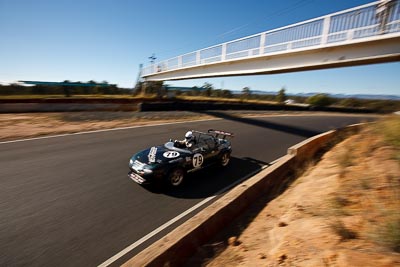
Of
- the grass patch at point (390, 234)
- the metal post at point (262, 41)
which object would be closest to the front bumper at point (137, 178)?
the grass patch at point (390, 234)

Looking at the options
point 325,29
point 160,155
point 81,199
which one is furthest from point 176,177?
point 325,29

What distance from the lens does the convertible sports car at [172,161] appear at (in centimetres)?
625

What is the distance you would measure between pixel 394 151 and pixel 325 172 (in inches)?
62.3

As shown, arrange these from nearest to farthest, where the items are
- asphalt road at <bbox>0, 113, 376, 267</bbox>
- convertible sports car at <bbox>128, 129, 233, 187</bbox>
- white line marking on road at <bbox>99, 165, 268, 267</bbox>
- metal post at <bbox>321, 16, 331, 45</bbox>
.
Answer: white line marking on road at <bbox>99, 165, 268, 267</bbox> < asphalt road at <bbox>0, 113, 376, 267</bbox> < convertible sports car at <bbox>128, 129, 233, 187</bbox> < metal post at <bbox>321, 16, 331, 45</bbox>

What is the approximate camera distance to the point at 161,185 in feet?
21.0

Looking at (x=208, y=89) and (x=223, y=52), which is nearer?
(x=223, y=52)

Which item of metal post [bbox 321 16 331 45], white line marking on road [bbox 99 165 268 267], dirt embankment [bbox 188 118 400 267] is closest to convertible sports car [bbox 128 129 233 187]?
white line marking on road [bbox 99 165 268 267]

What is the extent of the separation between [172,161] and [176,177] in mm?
519

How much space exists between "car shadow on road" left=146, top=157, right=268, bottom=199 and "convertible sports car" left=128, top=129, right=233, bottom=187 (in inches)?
12.7

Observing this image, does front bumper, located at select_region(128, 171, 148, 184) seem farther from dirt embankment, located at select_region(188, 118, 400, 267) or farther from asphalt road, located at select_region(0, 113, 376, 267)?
dirt embankment, located at select_region(188, 118, 400, 267)

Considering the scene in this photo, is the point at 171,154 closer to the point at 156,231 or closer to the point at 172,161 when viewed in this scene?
the point at 172,161

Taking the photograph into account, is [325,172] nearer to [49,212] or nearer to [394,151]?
[394,151]

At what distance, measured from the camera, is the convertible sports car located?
6250 millimetres

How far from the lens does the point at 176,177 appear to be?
265 inches
